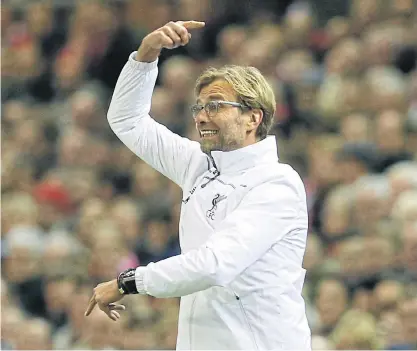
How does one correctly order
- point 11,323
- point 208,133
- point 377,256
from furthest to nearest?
point 11,323 → point 377,256 → point 208,133

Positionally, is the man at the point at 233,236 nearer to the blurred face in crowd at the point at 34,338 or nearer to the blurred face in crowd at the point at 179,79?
the blurred face in crowd at the point at 34,338

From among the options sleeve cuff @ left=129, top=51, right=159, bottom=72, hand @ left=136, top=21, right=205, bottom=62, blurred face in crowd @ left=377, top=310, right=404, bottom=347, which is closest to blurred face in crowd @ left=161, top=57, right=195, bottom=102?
blurred face in crowd @ left=377, top=310, right=404, bottom=347

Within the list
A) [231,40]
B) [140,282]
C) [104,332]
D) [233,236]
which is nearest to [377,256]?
[104,332]

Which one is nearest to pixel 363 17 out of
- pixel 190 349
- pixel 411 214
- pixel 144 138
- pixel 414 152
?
pixel 414 152

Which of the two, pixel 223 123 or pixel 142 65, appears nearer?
pixel 223 123

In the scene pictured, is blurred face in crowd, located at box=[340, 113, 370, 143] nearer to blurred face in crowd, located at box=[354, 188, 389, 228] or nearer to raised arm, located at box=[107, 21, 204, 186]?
blurred face in crowd, located at box=[354, 188, 389, 228]

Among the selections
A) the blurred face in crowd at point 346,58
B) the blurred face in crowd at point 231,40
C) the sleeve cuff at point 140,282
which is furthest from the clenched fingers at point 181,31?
the blurred face in crowd at point 231,40

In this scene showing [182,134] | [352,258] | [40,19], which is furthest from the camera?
[40,19]

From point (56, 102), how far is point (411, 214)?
12.6ft

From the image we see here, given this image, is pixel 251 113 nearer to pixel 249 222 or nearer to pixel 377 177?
pixel 249 222

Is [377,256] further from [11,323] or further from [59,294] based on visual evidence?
[11,323]

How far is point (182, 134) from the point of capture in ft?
25.9

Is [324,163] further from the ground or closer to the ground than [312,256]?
further from the ground

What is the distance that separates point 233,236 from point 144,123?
85cm
